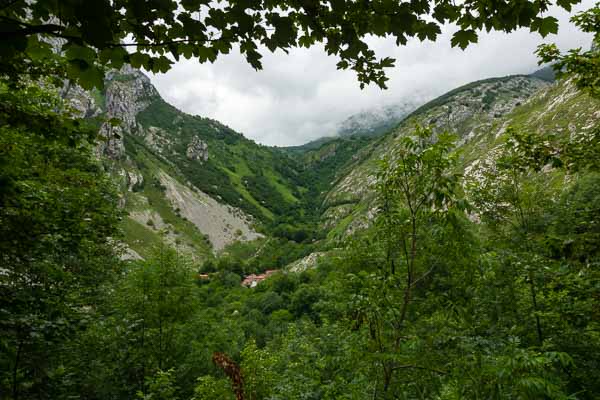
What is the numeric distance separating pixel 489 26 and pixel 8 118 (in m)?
5.17

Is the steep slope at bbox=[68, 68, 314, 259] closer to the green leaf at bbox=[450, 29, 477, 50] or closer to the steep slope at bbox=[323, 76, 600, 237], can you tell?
the steep slope at bbox=[323, 76, 600, 237]

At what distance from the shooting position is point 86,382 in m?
11.7

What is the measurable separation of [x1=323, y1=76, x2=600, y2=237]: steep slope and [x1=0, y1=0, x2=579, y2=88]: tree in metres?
82.8

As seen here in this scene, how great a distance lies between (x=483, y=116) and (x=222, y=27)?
175 m

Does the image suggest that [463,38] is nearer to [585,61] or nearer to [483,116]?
[585,61]

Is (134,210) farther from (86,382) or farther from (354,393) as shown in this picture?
(354,393)

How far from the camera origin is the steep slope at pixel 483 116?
78.2 metres

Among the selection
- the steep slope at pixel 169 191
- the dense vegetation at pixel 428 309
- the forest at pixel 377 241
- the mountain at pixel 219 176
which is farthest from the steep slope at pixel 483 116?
the forest at pixel 377 241

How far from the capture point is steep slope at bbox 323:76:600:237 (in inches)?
3081

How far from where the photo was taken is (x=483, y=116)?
5920 inches

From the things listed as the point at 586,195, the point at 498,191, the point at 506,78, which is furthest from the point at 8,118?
the point at 506,78

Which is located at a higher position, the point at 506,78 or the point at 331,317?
the point at 506,78

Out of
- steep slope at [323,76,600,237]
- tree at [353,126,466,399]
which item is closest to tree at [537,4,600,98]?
tree at [353,126,466,399]

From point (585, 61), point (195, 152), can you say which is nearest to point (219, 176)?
point (195, 152)
